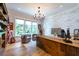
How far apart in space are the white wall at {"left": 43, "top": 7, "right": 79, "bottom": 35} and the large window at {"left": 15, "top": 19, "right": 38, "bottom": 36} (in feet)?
1.19

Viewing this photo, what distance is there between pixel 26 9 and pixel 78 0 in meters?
1.09

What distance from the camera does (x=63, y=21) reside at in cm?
246

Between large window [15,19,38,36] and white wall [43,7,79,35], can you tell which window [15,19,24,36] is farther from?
white wall [43,7,79,35]

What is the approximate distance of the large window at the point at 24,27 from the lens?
202cm

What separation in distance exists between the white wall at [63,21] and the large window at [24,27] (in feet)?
1.19

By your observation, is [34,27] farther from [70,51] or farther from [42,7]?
[70,51]

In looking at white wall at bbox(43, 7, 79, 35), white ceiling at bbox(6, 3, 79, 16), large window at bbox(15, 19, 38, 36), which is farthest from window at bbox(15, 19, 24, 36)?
white wall at bbox(43, 7, 79, 35)

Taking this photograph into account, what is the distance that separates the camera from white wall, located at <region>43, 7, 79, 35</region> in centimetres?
225

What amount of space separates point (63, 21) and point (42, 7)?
72cm

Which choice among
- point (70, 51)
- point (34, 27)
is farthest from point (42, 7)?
point (70, 51)

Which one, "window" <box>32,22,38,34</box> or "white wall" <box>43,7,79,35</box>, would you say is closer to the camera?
"window" <box>32,22,38,34</box>

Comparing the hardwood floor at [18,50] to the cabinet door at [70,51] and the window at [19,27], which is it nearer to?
the window at [19,27]

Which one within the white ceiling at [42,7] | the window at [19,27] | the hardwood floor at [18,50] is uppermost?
the white ceiling at [42,7]

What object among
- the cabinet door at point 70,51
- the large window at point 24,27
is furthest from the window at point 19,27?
the cabinet door at point 70,51
